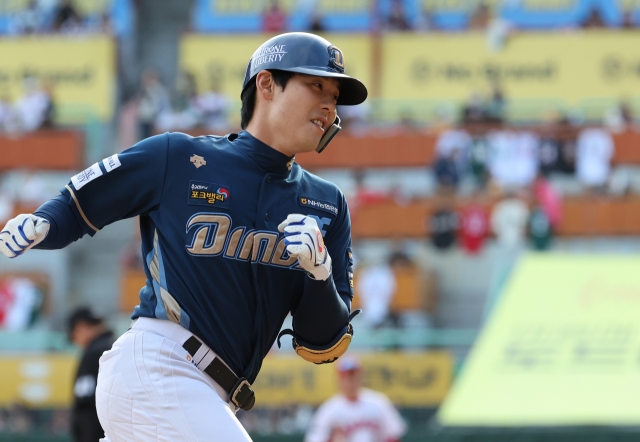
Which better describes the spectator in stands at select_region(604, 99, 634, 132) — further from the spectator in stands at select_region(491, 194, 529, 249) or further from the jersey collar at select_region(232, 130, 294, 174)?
the jersey collar at select_region(232, 130, 294, 174)

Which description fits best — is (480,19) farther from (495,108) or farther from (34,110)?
(34,110)

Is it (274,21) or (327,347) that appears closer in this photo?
(327,347)

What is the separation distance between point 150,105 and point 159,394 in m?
16.2

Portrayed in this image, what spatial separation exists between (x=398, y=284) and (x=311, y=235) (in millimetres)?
12861

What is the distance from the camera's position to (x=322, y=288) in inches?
148

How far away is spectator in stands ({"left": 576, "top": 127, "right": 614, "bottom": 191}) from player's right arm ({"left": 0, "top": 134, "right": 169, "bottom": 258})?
48.5 feet

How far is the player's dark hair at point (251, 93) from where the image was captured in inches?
151

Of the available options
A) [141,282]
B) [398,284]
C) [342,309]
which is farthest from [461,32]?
[342,309]

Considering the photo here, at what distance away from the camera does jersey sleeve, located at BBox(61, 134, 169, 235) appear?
12.3ft

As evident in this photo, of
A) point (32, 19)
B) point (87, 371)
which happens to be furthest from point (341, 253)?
point (32, 19)

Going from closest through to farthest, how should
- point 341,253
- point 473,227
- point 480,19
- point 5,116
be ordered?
point 341,253 < point 473,227 < point 5,116 < point 480,19

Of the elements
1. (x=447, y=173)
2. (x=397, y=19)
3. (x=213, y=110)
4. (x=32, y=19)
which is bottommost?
(x=447, y=173)

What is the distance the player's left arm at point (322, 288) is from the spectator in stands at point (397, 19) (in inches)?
722

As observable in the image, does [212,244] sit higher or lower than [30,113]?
higher
